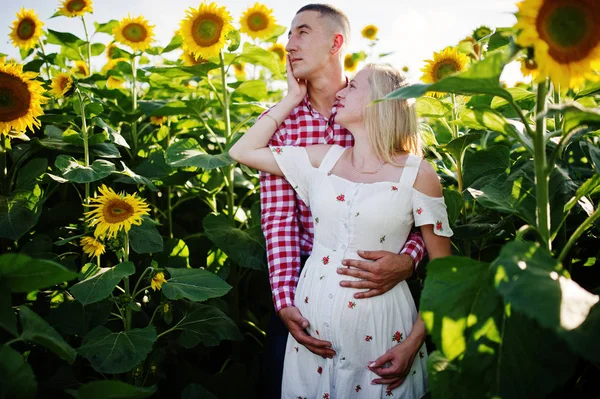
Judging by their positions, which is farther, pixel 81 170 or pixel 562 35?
pixel 81 170

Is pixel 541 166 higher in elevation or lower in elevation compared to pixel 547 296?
higher

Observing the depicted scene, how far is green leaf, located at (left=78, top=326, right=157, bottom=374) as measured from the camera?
167cm

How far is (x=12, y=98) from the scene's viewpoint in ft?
6.64

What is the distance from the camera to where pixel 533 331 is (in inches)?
47.4

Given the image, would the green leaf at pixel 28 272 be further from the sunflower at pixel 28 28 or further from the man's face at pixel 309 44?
the sunflower at pixel 28 28

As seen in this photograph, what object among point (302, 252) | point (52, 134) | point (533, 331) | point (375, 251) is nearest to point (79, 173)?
point (52, 134)

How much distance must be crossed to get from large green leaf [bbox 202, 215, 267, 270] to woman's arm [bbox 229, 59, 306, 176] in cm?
39

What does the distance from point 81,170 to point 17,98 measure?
351 millimetres

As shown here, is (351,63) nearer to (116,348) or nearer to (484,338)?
(116,348)

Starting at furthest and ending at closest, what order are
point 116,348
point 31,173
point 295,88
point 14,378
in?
1. point 295,88
2. point 31,173
3. point 116,348
4. point 14,378

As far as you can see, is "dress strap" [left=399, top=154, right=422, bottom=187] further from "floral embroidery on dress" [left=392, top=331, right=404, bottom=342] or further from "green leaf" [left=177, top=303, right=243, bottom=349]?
"green leaf" [left=177, top=303, right=243, bottom=349]

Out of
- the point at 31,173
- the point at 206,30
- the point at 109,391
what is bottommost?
the point at 109,391

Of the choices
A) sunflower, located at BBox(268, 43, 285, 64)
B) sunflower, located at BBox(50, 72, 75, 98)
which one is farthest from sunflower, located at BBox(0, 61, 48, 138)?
sunflower, located at BBox(268, 43, 285, 64)

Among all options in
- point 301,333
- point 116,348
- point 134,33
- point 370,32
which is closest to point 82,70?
point 134,33
